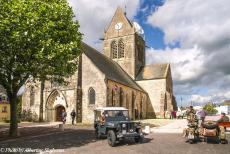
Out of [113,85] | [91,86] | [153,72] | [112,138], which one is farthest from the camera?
[153,72]

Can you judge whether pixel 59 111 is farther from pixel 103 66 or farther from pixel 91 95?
pixel 103 66

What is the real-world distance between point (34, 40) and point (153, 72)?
38494 millimetres

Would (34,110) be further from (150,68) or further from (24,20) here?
(150,68)

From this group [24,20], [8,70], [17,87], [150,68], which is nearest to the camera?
[24,20]

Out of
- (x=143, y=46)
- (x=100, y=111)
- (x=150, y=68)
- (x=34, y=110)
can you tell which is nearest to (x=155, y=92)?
(x=150, y=68)

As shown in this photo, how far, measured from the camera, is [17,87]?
1830 centimetres

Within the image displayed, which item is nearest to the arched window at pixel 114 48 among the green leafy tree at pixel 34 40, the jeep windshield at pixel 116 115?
the green leafy tree at pixel 34 40

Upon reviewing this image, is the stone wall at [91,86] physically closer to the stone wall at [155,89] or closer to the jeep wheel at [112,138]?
the jeep wheel at [112,138]

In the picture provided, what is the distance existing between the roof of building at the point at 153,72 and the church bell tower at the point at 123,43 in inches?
42.8

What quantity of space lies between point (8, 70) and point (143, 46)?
42.0 meters

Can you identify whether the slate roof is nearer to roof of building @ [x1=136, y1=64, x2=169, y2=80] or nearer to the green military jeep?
roof of building @ [x1=136, y1=64, x2=169, y2=80]

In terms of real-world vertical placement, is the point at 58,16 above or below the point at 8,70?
above

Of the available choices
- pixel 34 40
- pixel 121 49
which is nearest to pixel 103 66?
pixel 121 49

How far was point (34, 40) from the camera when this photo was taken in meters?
16.2
